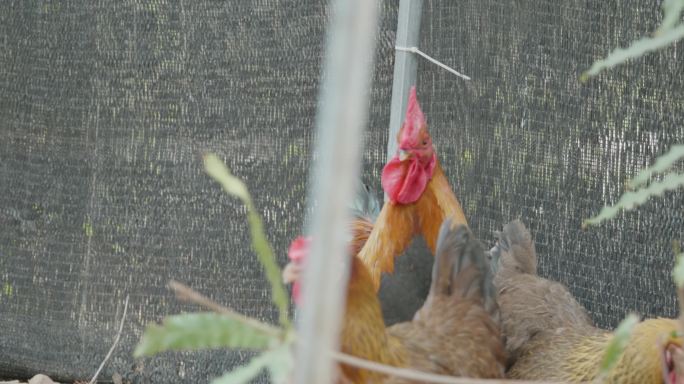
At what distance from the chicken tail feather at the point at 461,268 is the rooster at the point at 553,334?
0.77 feet

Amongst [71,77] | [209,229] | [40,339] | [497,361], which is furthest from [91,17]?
[497,361]

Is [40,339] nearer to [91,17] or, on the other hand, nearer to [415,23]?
[91,17]

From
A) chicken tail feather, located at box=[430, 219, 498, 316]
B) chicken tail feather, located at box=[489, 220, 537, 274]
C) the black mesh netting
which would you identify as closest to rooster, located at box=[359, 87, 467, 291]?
chicken tail feather, located at box=[489, 220, 537, 274]

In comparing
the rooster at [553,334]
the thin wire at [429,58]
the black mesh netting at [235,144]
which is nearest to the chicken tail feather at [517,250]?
the rooster at [553,334]

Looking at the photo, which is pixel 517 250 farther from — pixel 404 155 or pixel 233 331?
pixel 233 331

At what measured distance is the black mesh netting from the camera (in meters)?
4.22

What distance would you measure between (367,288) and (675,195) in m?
1.78

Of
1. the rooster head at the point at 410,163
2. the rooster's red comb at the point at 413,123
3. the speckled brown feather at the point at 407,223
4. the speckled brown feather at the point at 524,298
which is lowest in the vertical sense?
the speckled brown feather at the point at 524,298

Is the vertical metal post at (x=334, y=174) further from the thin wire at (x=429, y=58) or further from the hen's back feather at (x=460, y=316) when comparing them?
the thin wire at (x=429, y=58)

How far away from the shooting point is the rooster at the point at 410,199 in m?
3.90

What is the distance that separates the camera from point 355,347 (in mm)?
2807

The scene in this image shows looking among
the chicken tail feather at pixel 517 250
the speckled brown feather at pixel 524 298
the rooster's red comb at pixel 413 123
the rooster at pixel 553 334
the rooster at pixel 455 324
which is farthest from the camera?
the chicken tail feather at pixel 517 250

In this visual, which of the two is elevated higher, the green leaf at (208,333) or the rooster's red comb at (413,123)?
the rooster's red comb at (413,123)

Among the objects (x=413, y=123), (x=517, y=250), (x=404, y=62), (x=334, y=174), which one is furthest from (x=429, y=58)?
(x=334, y=174)
